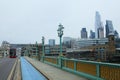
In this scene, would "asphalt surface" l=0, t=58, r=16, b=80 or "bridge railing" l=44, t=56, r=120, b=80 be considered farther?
"asphalt surface" l=0, t=58, r=16, b=80

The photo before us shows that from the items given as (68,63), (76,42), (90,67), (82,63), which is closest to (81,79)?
(90,67)

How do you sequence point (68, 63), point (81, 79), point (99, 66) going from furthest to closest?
1. point (68, 63)
2. point (81, 79)
3. point (99, 66)

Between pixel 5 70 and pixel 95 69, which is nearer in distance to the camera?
pixel 95 69

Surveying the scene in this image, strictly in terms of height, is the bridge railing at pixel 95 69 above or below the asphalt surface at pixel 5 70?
above

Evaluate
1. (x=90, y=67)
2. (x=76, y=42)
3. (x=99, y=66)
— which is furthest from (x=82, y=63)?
(x=76, y=42)

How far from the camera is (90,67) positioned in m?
17.1

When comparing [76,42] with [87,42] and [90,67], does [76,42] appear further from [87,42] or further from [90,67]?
[90,67]

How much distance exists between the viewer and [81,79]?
16859 mm

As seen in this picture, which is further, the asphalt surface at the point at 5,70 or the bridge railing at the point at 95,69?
the asphalt surface at the point at 5,70

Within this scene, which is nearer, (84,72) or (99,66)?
(99,66)

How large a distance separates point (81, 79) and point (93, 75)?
860 mm

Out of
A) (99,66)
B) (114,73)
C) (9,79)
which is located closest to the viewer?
(114,73)

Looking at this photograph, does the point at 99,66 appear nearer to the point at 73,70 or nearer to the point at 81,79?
the point at 81,79

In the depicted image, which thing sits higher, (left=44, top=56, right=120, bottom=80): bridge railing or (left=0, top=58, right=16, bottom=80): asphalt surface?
(left=44, top=56, right=120, bottom=80): bridge railing
